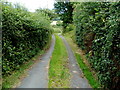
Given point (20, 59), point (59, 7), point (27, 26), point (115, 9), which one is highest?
point (59, 7)

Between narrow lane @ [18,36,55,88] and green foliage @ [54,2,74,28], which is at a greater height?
green foliage @ [54,2,74,28]

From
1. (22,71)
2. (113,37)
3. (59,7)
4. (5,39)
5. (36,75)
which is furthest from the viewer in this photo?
(59,7)

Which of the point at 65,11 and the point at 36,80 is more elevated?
the point at 65,11

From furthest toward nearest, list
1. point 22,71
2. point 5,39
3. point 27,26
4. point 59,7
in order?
point 59,7
point 27,26
point 22,71
point 5,39

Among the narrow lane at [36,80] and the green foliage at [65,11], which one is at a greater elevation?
the green foliage at [65,11]

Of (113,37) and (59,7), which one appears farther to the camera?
(59,7)

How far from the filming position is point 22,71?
6703mm

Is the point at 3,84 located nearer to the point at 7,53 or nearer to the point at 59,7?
the point at 7,53

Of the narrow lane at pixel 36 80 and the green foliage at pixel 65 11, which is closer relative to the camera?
the narrow lane at pixel 36 80

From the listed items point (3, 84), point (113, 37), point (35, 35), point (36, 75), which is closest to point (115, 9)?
point (113, 37)

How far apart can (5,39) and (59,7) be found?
2506 cm

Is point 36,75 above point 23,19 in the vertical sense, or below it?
below

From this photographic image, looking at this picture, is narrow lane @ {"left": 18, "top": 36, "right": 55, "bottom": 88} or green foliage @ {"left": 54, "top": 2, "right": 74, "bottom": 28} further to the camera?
green foliage @ {"left": 54, "top": 2, "right": 74, "bottom": 28}

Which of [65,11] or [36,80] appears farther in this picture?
[65,11]
